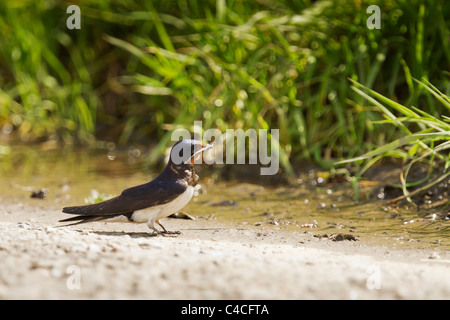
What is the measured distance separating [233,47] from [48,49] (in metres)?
2.49

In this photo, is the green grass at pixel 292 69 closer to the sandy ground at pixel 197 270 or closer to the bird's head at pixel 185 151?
the bird's head at pixel 185 151

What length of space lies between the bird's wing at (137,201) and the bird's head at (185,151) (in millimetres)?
179

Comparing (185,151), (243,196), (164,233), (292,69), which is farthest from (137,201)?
(292,69)

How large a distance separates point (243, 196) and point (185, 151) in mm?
1110

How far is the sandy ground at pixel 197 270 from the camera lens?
96.6 inches

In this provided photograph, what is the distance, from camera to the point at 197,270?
2.62 meters

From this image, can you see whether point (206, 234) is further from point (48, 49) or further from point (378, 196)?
point (48, 49)

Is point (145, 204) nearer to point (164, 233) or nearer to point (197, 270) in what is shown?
point (164, 233)

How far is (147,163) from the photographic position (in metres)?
5.62

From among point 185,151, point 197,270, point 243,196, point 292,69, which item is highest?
point 292,69

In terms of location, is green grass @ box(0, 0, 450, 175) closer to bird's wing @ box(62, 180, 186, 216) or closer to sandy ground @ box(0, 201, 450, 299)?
bird's wing @ box(62, 180, 186, 216)

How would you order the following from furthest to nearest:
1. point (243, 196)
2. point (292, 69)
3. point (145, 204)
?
point (292, 69) < point (243, 196) < point (145, 204)

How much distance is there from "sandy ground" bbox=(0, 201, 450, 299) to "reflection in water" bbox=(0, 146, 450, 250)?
60cm
